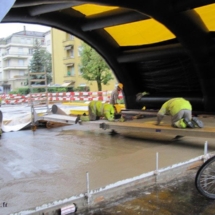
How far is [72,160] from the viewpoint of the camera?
5652 millimetres

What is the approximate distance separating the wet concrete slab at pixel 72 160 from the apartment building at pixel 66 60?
3052 cm

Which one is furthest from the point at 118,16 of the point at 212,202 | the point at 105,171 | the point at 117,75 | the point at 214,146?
the point at 212,202

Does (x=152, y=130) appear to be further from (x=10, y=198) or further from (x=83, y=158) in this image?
(x=10, y=198)

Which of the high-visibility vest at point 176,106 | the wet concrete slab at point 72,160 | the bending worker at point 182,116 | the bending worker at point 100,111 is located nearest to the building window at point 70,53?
the bending worker at point 100,111

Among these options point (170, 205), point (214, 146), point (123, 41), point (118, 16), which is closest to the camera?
point (170, 205)

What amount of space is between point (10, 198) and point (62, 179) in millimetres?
873

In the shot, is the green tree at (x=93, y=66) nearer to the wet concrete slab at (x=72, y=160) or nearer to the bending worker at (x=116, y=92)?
the bending worker at (x=116, y=92)

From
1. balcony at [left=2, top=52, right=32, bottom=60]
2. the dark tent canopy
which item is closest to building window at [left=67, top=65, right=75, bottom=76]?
balcony at [left=2, top=52, right=32, bottom=60]

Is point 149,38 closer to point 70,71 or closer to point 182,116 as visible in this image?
point 182,116

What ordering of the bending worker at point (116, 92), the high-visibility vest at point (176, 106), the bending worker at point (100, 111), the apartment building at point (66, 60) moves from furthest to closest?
the apartment building at point (66, 60) < the bending worker at point (116, 92) < the bending worker at point (100, 111) < the high-visibility vest at point (176, 106)

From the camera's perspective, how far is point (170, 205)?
4262 millimetres

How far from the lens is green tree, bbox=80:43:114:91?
26600 millimetres

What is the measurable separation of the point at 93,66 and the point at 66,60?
1519 cm

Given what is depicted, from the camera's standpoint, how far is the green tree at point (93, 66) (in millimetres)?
26600
